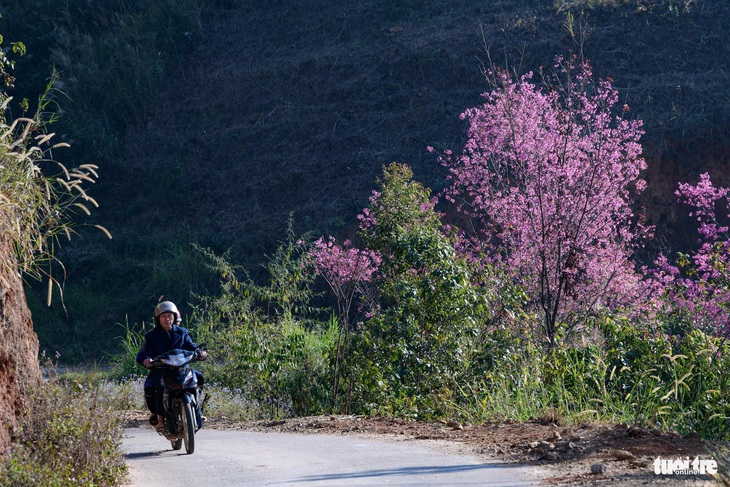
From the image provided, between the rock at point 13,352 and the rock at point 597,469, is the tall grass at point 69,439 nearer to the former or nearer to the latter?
the rock at point 13,352

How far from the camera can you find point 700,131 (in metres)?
26.5

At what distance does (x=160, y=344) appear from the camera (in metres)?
11.0

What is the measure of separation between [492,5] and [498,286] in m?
20.5

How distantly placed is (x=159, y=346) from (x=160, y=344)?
26 millimetres

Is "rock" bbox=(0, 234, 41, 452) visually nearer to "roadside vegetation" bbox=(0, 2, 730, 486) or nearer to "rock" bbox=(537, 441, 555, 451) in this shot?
"roadside vegetation" bbox=(0, 2, 730, 486)

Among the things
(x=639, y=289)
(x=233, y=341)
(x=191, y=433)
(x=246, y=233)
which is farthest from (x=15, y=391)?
(x=246, y=233)

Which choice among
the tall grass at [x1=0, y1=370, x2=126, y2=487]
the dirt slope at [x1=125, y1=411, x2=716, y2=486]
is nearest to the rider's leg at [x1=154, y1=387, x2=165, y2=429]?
the tall grass at [x1=0, y1=370, x2=126, y2=487]

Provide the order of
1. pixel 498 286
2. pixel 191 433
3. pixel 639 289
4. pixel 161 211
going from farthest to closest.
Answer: pixel 161 211
pixel 639 289
pixel 498 286
pixel 191 433

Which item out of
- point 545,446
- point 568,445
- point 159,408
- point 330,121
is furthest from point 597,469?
point 330,121

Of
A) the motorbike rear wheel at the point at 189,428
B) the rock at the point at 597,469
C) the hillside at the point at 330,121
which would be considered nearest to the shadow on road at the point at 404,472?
the rock at the point at 597,469

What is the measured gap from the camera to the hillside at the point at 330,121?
87.4 feet

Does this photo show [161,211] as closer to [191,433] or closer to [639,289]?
[639,289]

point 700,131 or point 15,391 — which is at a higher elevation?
point 700,131

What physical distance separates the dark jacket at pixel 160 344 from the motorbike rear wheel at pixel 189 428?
1.96 feet
